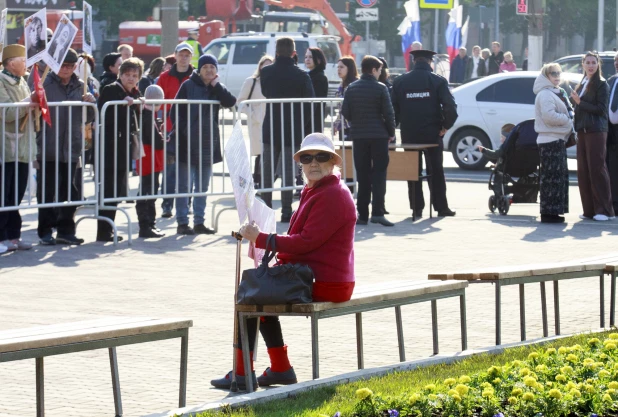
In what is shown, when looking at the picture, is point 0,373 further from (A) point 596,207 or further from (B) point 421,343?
(A) point 596,207

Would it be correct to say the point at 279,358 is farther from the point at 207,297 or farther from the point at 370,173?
the point at 370,173

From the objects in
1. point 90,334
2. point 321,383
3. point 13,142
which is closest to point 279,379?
point 321,383

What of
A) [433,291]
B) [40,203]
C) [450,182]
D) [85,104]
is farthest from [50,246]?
[450,182]

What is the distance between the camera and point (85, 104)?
12203 millimetres

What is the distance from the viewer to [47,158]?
39.9ft

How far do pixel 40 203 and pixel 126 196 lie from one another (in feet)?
3.28

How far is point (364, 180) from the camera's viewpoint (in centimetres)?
1442

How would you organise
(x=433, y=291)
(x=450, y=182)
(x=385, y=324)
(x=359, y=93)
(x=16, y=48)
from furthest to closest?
(x=450, y=182) → (x=359, y=93) → (x=16, y=48) → (x=385, y=324) → (x=433, y=291)

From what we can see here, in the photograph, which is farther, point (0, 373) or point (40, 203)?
point (40, 203)

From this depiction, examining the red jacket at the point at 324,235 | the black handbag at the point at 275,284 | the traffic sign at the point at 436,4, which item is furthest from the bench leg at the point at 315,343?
the traffic sign at the point at 436,4

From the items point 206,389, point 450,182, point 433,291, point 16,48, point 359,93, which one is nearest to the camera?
point 206,389

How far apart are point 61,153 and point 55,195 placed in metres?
0.38

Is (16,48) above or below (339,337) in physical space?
above

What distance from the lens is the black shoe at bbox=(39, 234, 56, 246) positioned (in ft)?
41.1
